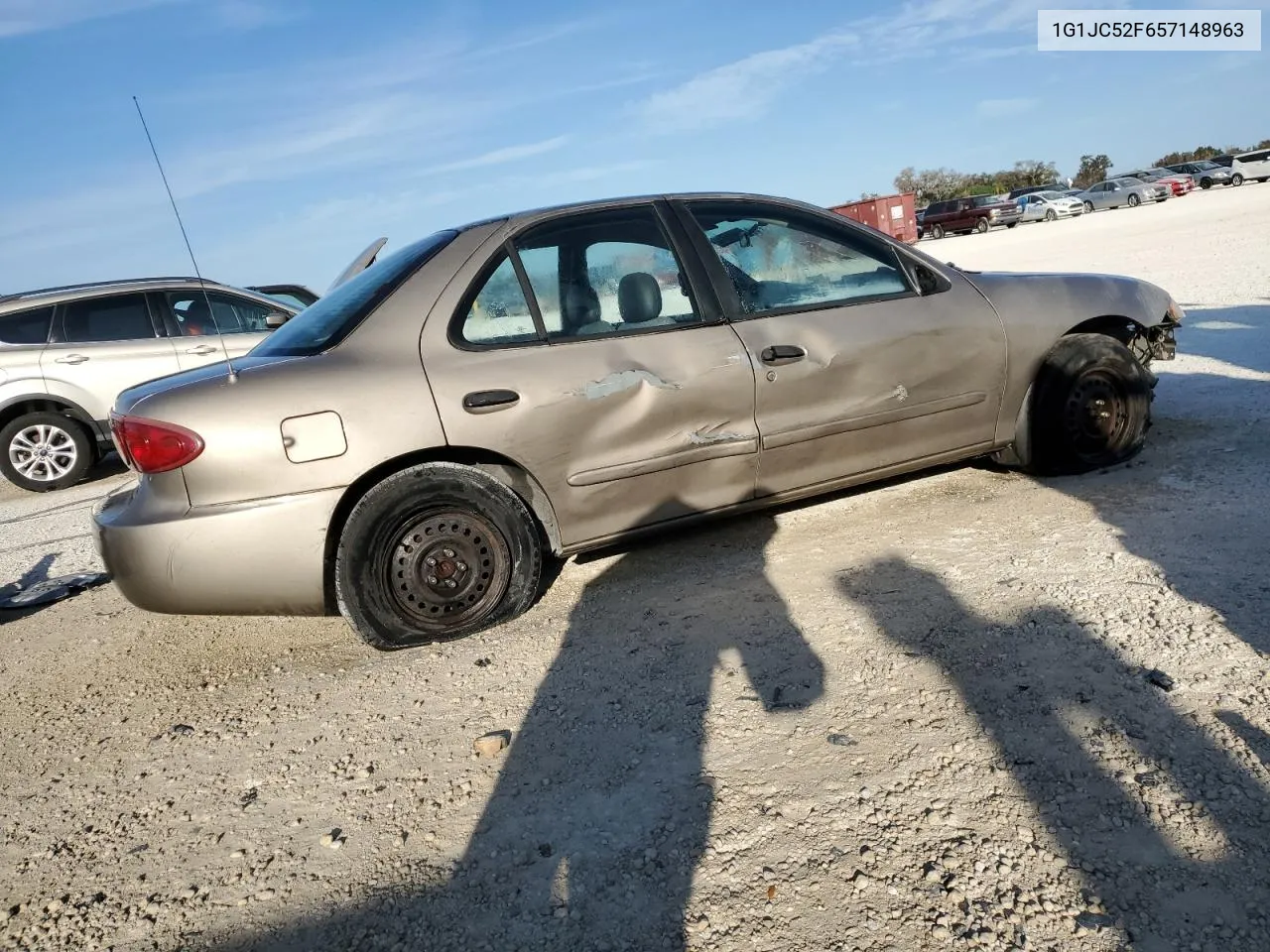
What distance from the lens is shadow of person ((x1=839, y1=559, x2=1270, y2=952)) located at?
5.70 ft

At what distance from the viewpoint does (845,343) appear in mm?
3740

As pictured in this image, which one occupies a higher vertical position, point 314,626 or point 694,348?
point 694,348

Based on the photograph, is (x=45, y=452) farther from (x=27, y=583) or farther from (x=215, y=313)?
(x=27, y=583)

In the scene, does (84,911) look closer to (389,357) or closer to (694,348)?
(389,357)

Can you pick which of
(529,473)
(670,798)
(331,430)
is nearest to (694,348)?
(529,473)

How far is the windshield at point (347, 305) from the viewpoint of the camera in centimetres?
329

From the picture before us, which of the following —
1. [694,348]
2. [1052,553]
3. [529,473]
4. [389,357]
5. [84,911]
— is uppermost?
[389,357]

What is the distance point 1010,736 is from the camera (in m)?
2.31

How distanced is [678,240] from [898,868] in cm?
262

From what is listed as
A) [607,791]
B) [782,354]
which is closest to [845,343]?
[782,354]

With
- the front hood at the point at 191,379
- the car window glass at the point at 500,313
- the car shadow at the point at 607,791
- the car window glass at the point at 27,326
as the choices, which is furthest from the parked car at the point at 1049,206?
the front hood at the point at 191,379

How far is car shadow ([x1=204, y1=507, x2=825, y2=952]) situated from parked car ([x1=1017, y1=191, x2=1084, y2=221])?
131 feet

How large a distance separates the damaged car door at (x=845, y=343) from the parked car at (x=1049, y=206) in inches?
1511

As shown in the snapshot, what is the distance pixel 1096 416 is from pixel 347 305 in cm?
354
